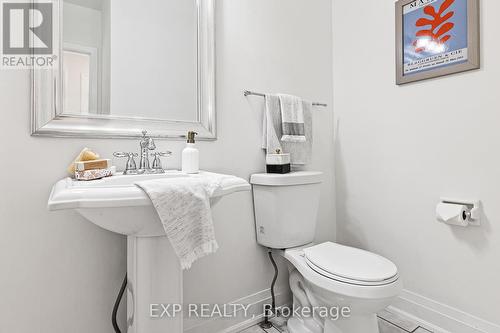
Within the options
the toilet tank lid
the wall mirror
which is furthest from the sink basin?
the toilet tank lid

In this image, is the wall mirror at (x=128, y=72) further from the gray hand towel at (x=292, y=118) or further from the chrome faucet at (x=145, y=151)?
the gray hand towel at (x=292, y=118)

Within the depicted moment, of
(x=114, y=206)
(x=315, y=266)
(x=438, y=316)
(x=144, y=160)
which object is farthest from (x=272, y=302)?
(x=114, y=206)

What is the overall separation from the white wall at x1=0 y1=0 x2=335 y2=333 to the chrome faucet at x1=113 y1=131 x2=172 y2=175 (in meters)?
0.06

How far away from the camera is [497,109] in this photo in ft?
3.75

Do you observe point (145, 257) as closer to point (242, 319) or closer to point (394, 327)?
point (242, 319)

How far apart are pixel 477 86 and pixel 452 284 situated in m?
0.96

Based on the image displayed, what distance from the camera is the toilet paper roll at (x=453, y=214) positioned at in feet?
3.90

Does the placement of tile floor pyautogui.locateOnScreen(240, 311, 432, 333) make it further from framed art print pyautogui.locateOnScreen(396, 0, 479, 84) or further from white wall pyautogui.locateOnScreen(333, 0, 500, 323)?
framed art print pyautogui.locateOnScreen(396, 0, 479, 84)

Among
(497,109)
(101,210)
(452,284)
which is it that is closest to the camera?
(101,210)

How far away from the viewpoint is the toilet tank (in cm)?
134

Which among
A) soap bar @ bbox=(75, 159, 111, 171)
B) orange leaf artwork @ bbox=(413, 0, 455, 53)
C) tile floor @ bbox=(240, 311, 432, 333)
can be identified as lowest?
tile floor @ bbox=(240, 311, 432, 333)

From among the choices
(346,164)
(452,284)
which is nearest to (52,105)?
(346,164)

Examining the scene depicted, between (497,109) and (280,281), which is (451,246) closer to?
(497,109)

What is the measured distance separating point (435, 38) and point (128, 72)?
5.00ft
